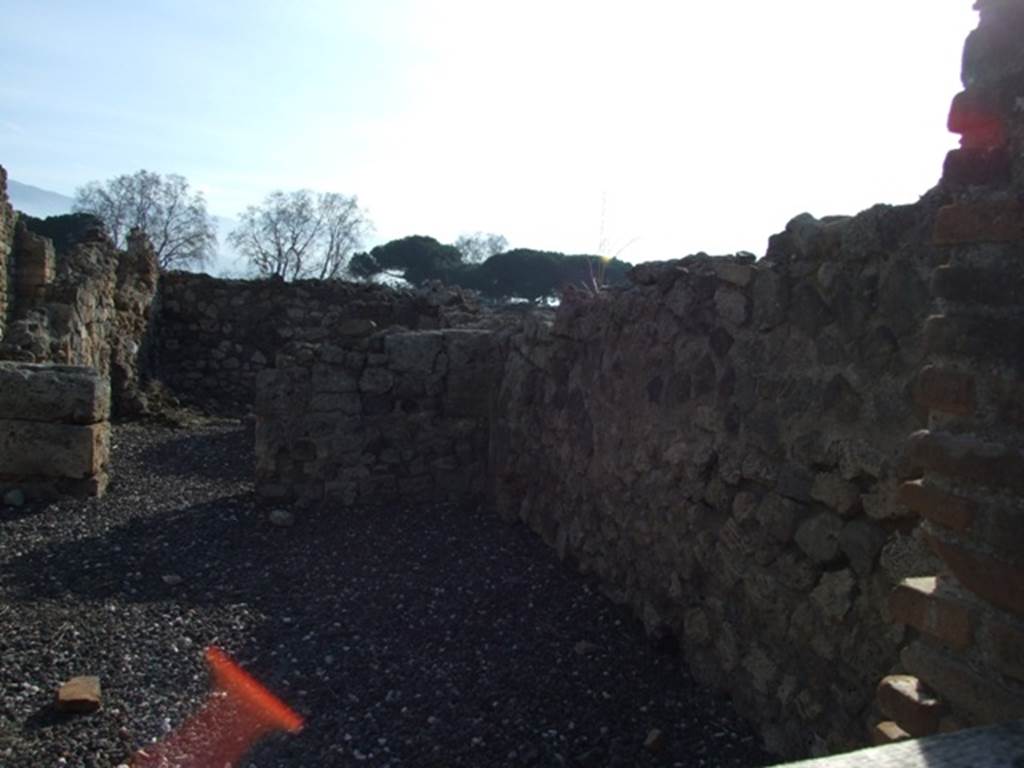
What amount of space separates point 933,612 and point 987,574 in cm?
15

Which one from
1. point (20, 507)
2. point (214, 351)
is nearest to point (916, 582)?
point (20, 507)

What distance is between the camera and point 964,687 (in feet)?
4.95

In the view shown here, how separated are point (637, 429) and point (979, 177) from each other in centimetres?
301

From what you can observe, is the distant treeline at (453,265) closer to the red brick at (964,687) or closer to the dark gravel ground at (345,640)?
the dark gravel ground at (345,640)

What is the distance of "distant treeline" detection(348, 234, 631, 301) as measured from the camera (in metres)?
21.4

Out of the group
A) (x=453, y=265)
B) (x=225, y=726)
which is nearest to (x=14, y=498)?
(x=225, y=726)

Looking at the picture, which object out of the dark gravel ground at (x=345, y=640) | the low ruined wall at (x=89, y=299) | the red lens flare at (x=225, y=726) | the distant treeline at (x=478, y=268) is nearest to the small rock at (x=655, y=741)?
the dark gravel ground at (x=345, y=640)

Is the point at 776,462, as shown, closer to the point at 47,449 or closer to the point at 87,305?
the point at 47,449

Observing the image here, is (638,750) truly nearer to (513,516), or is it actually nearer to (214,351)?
(513,516)

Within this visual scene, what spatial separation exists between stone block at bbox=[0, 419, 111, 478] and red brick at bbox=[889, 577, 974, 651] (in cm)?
645

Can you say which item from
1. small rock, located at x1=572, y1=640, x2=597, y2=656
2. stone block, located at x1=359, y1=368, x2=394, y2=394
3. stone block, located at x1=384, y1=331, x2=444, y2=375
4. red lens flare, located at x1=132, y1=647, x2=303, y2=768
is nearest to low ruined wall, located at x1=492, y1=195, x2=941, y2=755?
small rock, located at x1=572, y1=640, x2=597, y2=656

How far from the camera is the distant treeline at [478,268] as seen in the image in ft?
70.1

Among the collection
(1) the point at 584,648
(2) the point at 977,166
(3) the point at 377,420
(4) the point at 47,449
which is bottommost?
(1) the point at 584,648

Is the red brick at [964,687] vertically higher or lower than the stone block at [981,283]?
lower
